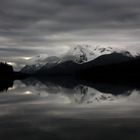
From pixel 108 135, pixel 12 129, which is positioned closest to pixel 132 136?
pixel 108 135

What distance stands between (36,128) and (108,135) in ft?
20.8

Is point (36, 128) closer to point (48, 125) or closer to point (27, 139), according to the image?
point (48, 125)

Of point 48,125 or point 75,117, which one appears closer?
point 48,125

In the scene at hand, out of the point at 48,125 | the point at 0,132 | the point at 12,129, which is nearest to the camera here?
the point at 0,132

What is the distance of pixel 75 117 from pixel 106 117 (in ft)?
10.5

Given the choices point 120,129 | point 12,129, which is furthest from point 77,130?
point 12,129

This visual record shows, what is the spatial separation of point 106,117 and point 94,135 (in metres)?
10.1

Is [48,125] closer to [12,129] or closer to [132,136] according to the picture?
[12,129]

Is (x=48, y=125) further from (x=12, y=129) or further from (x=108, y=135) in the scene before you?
(x=108, y=135)

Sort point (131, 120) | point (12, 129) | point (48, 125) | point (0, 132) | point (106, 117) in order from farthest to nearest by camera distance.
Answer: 1. point (106, 117)
2. point (131, 120)
3. point (48, 125)
4. point (12, 129)
5. point (0, 132)

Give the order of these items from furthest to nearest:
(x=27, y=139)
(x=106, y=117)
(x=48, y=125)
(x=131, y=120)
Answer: (x=106, y=117)
(x=131, y=120)
(x=48, y=125)
(x=27, y=139)

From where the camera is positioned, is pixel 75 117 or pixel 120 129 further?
pixel 75 117

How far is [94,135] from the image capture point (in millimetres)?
23266

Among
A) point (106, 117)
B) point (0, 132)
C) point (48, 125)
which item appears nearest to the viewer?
point (0, 132)
